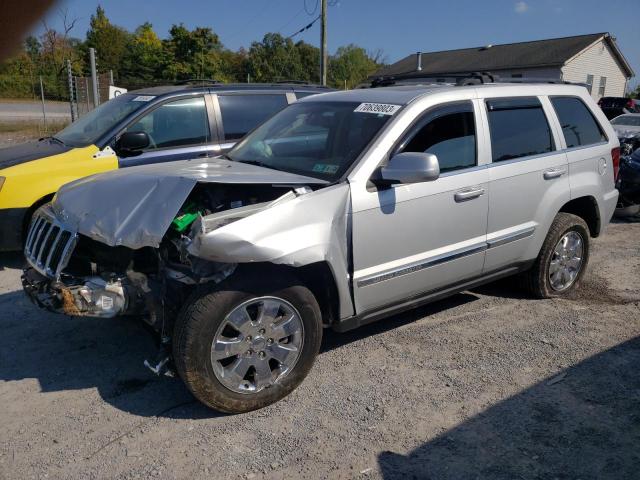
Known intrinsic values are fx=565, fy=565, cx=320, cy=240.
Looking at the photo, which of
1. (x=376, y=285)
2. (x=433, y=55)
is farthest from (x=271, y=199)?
(x=433, y=55)

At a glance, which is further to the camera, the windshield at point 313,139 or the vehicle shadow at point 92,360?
the windshield at point 313,139

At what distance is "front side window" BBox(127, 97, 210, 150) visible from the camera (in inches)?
243

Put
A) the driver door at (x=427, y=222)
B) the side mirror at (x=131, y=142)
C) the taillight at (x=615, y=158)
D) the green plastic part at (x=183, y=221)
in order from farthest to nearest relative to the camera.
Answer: the side mirror at (x=131, y=142) → the taillight at (x=615, y=158) → the driver door at (x=427, y=222) → the green plastic part at (x=183, y=221)

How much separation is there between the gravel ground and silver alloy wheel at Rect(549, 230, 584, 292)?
15.4 inches

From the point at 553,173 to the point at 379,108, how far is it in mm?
→ 1633

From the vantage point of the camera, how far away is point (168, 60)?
3988cm

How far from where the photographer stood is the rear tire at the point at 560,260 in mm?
4715

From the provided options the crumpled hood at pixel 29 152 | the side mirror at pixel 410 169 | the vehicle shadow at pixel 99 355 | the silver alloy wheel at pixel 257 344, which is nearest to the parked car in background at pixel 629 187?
the vehicle shadow at pixel 99 355

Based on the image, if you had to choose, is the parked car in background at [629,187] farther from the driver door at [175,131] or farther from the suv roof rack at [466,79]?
the driver door at [175,131]

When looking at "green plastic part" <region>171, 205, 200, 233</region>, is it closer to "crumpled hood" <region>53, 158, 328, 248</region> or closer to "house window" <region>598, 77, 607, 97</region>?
"crumpled hood" <region>53, 158, 328, 248</region>

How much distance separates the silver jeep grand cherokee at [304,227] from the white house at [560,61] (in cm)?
2973

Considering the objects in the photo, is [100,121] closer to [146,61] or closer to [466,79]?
[466,79]

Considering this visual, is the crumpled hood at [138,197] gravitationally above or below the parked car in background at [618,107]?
below

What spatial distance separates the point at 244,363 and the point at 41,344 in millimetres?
1816
